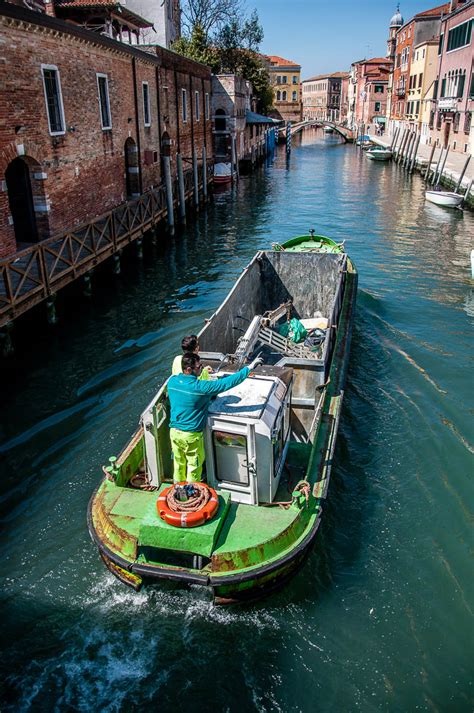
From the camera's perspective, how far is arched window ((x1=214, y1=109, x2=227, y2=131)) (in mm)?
37847

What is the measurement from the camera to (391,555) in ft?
22.2

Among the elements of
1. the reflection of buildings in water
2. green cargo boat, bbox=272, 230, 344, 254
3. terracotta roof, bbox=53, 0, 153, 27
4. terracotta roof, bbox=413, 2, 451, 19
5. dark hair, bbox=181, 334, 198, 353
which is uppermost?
terracotta roof, bbox=413, 2, 451, 19

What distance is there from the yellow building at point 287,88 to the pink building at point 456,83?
54.8 meters

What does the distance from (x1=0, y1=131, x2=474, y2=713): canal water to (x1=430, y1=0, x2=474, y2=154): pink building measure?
28542mm

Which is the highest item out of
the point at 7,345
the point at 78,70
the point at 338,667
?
the point at 78,70

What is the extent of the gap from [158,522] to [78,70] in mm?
14764

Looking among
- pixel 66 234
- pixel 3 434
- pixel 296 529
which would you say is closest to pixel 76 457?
pixel 3 434

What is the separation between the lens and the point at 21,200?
15133 millimetres

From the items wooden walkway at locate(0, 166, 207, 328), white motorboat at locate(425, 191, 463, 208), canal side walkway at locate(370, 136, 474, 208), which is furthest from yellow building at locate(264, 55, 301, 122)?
wooden walkway at locate(0, 166, 207, 328)

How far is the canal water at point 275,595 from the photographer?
17.2 ft

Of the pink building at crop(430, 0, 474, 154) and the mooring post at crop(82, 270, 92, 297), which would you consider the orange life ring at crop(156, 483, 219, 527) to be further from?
the pink building at crop(430, 0, 474, 154)

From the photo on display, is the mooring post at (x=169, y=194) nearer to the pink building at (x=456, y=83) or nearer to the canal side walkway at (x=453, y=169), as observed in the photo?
the canal side walkway at (x=453, y=169)

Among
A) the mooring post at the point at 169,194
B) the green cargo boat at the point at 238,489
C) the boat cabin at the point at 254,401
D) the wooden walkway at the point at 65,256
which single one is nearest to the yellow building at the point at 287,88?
the mooring post at the point at 169,194

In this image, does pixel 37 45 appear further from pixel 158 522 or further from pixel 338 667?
pixel 338 667
